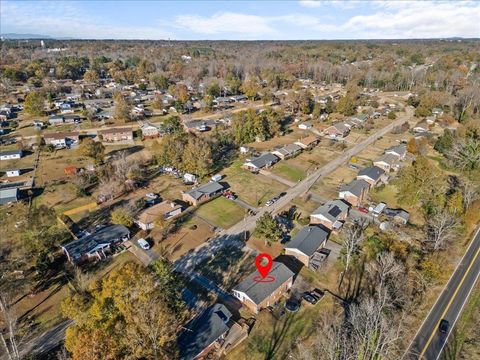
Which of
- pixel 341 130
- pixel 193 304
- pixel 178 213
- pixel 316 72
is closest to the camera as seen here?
pixel 193 304

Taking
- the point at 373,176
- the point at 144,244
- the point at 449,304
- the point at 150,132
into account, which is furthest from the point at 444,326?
the point at 150,132

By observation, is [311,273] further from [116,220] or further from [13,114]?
[13,114]

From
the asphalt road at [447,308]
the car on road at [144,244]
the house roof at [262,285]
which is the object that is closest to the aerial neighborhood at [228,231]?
the house roof at [262,285]

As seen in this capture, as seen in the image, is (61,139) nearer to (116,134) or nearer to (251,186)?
(116,134)

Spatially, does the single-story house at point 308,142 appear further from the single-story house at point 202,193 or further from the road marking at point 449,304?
the road marking at point 449,304

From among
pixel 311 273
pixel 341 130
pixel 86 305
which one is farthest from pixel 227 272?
pixel 341 130

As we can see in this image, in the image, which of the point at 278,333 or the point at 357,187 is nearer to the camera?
the point at 278,333

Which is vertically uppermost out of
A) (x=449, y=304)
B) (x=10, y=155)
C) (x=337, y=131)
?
(x=337, y=131)
